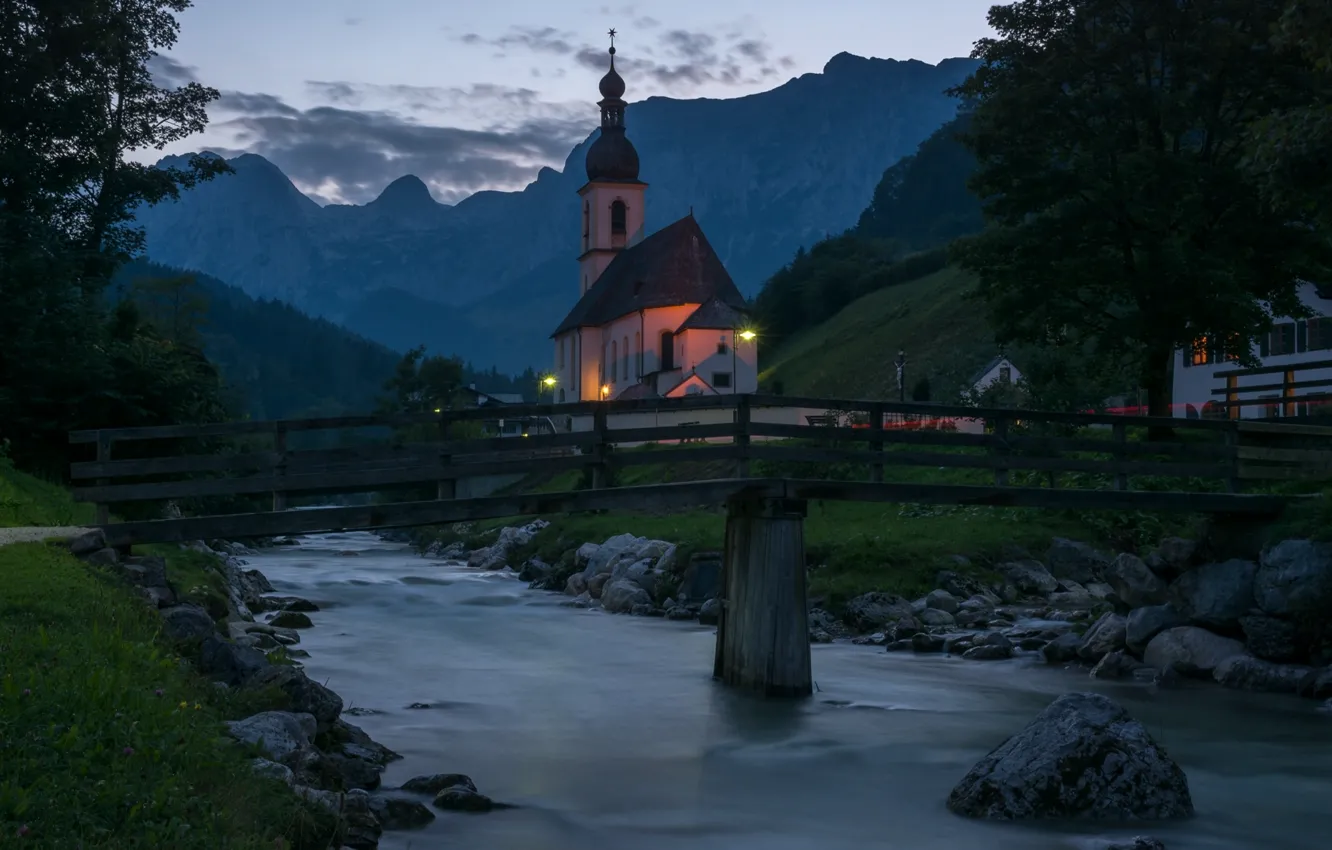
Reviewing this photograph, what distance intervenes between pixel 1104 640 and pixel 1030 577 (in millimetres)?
8021

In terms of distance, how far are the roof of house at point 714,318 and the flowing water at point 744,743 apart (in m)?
67.5

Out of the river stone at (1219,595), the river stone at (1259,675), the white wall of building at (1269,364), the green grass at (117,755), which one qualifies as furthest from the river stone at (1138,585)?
the white wall of building at (1269,364)

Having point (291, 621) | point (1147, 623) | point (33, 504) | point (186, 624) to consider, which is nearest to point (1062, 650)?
point (1147, 623)

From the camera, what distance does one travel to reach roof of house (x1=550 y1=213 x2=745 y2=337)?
101 m

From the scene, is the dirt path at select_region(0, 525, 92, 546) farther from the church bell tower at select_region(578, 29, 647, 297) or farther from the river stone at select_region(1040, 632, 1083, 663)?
the church bell tower at select_region(578, 29, 647, 297)

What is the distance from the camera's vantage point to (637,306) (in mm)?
102812

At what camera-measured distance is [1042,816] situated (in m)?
12.0

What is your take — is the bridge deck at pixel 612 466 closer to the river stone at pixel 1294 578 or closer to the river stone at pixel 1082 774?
the river stone at pixel 1294 578

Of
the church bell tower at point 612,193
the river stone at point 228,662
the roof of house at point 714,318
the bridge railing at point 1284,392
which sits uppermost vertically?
the church bell tower at point 612,193

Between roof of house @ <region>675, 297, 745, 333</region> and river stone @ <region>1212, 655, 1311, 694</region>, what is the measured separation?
74.3m

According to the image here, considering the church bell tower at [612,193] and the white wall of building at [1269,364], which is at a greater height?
the church bell tower at [612,193]

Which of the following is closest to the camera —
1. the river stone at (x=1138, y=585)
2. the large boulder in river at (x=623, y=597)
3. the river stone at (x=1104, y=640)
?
the river stone at (x=1104, y=640)

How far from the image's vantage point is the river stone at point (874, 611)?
2689cm

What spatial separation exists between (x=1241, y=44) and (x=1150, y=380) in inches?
309
